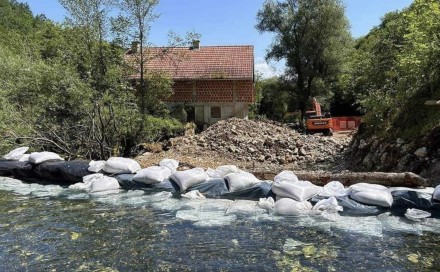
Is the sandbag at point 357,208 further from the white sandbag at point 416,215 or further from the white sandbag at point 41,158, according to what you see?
the white sandbag at point 41,158

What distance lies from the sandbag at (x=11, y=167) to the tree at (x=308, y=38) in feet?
60.4

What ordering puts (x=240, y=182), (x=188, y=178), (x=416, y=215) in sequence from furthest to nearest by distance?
(x=188, y=178)
(x=240, y=182)
(x=416, y=215)

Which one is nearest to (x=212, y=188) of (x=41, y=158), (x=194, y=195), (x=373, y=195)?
(x=194, y=195)

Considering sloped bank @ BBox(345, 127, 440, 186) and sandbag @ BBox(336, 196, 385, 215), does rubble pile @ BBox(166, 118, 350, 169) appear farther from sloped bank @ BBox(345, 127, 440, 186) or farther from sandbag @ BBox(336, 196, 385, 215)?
sandbag @ BBox(336, 196, 385, 215)

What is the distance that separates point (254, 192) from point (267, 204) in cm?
40

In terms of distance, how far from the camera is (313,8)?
73.6 feet

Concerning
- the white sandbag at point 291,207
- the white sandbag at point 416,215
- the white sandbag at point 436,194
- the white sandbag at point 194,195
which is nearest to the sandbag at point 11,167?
the white sandbag at point 194,195

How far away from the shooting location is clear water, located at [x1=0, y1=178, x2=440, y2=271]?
3074 millimetres

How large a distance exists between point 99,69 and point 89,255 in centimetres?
830

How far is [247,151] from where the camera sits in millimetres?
12766

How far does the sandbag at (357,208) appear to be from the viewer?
4223mm

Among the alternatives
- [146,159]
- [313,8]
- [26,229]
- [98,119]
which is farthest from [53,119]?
[313,8]

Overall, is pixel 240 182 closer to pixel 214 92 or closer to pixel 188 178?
pixel 188 178

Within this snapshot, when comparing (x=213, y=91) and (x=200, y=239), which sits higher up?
(x=213, y=91)
